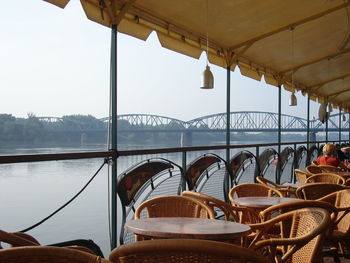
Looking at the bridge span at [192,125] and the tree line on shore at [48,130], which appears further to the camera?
the bridge span at [192,125]

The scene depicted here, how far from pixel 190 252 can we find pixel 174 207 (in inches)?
60.5

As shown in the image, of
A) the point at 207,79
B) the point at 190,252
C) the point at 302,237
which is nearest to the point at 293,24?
the point at 207,79

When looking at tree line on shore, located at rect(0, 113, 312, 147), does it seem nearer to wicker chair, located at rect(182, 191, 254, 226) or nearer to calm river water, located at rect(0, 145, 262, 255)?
calm river water, located at rect(0, 145, 262, 255)

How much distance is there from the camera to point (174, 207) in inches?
105

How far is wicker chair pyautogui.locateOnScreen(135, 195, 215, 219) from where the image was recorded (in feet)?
8.62

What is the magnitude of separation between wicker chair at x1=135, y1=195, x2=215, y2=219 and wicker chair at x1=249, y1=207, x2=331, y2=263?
42cm

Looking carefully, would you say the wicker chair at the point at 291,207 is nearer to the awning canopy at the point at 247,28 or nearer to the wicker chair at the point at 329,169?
the awning canopy at the point at 247,28

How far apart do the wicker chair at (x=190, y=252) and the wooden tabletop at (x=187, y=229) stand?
2.39ft

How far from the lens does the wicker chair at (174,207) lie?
2627 millimetres

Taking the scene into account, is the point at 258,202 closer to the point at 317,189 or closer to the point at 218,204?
the point at 218,204

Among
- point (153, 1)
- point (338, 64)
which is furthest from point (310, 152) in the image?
point (153, 1)

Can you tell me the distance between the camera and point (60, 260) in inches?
40.5

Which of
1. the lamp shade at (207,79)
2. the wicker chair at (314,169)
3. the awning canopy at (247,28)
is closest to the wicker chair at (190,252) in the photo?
the awning canopy at (247,28)

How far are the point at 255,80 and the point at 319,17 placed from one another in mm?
2339
